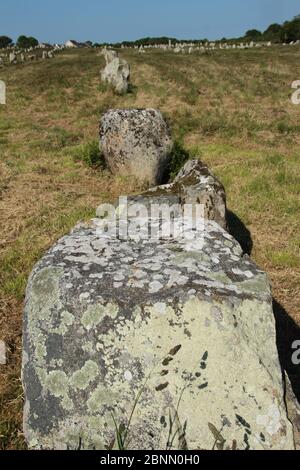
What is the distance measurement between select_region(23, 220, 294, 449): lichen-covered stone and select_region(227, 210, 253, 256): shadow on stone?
5.38 metres

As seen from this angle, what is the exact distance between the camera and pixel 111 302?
4.22m

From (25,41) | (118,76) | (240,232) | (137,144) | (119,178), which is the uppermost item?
(25,41)

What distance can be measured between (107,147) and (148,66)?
18895 millimetres

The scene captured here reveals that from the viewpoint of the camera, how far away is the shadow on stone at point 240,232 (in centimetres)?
979

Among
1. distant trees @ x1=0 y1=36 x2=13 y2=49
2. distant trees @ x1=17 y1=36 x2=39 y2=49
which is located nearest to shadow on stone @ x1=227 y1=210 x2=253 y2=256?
distant trees @ x1=17 y1=36 x2=39 y2=49

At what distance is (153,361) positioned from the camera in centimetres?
403

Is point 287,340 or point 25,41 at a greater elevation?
point 25,41

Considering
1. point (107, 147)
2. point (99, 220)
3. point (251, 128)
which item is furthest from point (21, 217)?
point (251, 128)

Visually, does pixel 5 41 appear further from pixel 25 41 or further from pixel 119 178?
pixel 119 178

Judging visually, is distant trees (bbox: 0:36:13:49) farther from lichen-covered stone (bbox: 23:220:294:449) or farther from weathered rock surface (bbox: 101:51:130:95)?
lichen-covered stone (bbox: 23:220:294:449)

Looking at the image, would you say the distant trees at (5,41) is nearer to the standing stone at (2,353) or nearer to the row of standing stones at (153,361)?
the standing stone at (2,353)

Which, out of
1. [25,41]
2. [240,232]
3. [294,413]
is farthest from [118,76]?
[25,41]

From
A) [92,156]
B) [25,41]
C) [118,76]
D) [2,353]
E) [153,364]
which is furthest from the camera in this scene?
[25,41]

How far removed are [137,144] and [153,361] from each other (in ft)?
32.6
